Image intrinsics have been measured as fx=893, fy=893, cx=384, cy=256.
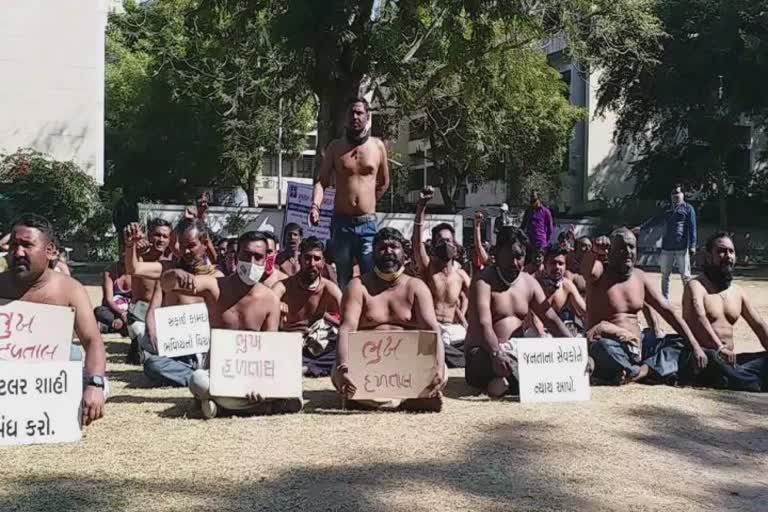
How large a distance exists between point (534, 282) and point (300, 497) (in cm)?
371

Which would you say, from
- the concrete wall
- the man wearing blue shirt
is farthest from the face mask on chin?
the concrete wall

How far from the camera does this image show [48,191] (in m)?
25.5

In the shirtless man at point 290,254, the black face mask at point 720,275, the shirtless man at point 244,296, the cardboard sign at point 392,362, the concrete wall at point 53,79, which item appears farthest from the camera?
the concrete wall at point 53,79

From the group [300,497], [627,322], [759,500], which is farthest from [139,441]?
[627,322]

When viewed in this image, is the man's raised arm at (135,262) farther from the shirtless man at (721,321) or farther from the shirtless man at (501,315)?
the shirtless man at (721,321)

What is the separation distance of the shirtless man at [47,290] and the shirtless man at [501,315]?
294cm

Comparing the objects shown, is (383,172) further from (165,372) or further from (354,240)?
(165,372)

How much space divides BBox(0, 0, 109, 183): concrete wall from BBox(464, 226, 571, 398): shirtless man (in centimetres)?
2390

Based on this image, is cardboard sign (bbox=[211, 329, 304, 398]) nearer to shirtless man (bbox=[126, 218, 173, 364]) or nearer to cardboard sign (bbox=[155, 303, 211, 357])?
cardboard sign (bbox=[155, 303, 211, 357])

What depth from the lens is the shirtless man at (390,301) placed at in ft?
Answer: 20.5

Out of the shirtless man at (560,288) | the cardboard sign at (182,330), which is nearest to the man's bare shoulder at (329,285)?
the cardboard sign at (182,330)

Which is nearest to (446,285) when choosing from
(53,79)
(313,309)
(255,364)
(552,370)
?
(313,309)

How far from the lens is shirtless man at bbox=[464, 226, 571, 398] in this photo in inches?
270

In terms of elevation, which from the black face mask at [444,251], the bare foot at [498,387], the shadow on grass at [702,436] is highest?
the black face mask at [444,251]
